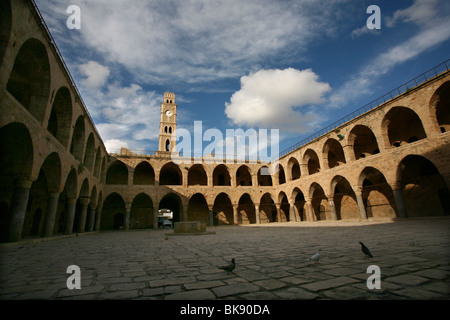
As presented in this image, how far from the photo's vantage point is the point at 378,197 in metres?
21.2

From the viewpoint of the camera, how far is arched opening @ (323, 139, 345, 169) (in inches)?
890

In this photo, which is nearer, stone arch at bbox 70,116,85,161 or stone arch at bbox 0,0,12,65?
stone arch at bbox 0,0,12,65

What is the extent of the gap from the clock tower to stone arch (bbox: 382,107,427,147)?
3609cm

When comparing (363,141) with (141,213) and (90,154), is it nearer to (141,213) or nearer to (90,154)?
(90,154)

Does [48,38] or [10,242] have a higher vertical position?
[48,38]

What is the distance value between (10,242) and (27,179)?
249 centimetres

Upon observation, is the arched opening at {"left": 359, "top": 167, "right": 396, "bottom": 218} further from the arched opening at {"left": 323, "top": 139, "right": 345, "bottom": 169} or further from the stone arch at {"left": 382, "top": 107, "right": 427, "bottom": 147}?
the stone arch at {"left": 382, "top": 107, "right": 427, "bottom": 147}

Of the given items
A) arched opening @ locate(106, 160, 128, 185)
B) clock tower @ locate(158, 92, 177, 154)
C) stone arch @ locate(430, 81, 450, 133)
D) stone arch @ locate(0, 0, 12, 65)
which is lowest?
arched opening @ locate(106, 160, 128, 185)

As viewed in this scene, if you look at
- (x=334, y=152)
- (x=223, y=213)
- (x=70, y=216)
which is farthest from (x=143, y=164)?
(x=334, y=152)

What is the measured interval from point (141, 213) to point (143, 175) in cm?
463

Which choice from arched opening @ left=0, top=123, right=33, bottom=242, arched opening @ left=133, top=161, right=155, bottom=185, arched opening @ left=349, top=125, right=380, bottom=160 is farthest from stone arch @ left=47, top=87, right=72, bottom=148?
arched opening @ left=349, top=125, right=380, bottom=160
